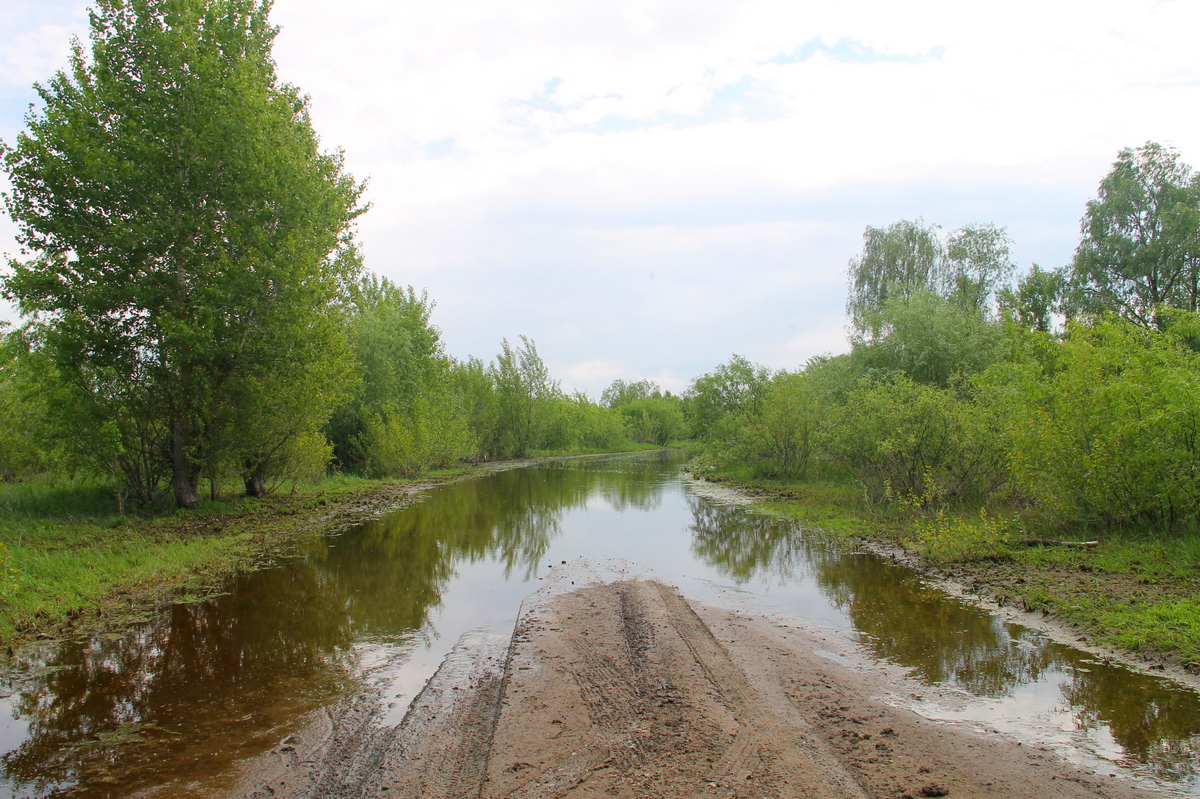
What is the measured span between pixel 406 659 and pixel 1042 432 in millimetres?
10369

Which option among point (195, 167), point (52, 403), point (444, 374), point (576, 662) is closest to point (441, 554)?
point (576, 662)

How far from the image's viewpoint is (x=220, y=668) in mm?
6496

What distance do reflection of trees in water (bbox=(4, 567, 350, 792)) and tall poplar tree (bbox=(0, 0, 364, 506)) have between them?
27.2 feet

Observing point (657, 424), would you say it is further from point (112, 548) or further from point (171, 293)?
point (112, 548)

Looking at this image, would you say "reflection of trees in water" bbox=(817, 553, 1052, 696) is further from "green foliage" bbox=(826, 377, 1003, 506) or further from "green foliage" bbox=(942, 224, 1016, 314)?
"green foliage" bbox=(942, 224, 1016, 314)

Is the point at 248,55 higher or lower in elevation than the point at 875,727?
higher

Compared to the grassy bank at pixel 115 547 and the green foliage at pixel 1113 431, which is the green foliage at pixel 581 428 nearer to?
→ the grassy bank at pixel 115 547

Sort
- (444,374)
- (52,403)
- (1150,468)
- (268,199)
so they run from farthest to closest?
(444,374)
(268,199)
(52,403)
(1150,468)

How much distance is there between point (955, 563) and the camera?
10828 mm

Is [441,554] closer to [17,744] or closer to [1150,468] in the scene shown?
[17,744]

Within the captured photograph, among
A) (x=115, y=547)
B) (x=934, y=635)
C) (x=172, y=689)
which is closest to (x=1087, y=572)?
(x=934, y=635)

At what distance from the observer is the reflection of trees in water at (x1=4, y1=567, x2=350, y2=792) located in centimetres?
461

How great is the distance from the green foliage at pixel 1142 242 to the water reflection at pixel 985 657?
25.5 m

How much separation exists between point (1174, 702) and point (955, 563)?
558 centimetres
